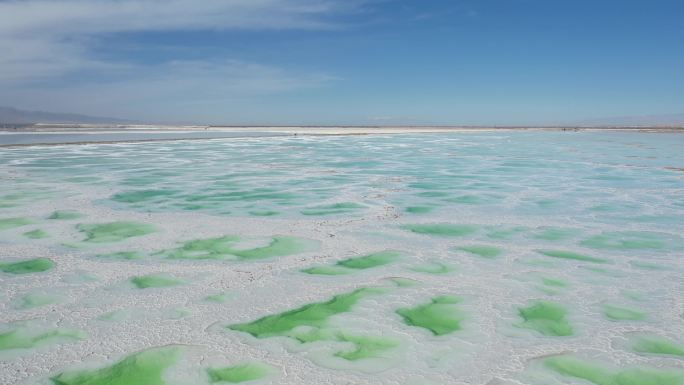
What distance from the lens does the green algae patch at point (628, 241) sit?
583 centimetres

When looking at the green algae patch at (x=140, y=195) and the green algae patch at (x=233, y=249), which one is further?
the green algae patch at (x=140, y=195)

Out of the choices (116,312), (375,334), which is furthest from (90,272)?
(375,334)

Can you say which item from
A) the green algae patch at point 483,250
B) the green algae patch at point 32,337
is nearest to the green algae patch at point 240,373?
the green algae patch at point 32,337

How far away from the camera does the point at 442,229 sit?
6.73m

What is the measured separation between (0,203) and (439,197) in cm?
698

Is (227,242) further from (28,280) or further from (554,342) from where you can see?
(554,342)

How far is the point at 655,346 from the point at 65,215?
7.02m

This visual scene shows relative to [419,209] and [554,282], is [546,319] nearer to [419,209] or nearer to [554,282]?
[554,282]

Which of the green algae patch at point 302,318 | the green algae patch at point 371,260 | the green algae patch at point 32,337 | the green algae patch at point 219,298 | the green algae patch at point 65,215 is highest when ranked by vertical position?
the green algae patch at point 371,260

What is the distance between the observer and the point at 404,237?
6.27 meters

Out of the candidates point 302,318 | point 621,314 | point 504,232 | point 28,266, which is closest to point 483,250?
point 504,232

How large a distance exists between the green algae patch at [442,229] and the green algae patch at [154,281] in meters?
3.03

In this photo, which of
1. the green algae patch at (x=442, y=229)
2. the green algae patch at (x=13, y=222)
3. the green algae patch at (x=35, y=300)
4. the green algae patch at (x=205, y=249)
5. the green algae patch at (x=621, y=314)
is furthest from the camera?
the green algae patch at (x=13, y=222)

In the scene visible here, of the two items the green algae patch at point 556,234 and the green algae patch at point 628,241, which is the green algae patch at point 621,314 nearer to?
the green algae patch at point 628,241
